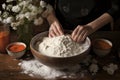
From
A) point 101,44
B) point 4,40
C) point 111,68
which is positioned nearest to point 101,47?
point 101,44

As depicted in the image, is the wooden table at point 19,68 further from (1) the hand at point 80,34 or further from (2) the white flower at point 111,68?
(1) the hand at point 80,34

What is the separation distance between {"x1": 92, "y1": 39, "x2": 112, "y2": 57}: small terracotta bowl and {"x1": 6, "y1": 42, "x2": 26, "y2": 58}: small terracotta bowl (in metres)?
0.38

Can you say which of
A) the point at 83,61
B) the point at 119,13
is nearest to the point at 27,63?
the point at 83,61

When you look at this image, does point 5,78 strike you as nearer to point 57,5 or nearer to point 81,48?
point 81,48

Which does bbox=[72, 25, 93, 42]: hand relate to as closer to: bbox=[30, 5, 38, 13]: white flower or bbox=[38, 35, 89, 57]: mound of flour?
bbox=[38, 35, 89, 57]: mound of flour

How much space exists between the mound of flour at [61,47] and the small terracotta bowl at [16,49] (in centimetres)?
12

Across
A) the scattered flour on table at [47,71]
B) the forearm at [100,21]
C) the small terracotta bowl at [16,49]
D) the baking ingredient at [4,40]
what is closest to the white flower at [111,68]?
the scattered flour on table at [47,71]

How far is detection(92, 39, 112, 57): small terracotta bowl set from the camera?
1.12 m

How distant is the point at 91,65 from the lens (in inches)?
42.3

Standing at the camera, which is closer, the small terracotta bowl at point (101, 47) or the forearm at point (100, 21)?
the small terracotta bowl at point (101, 47)

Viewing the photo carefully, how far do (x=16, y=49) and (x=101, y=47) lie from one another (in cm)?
45

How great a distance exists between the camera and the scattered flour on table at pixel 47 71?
1043mm

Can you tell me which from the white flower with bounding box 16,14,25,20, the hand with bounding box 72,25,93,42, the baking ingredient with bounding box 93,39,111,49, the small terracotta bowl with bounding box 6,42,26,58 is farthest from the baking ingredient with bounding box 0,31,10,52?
the baking ingredient with bounding box 93,39,111,49

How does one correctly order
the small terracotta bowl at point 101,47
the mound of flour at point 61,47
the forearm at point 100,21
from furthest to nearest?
1. the forearm at point 100,21
2. the small terracotta bowl at point 101,47
3. the mound of flour at point 61,47
